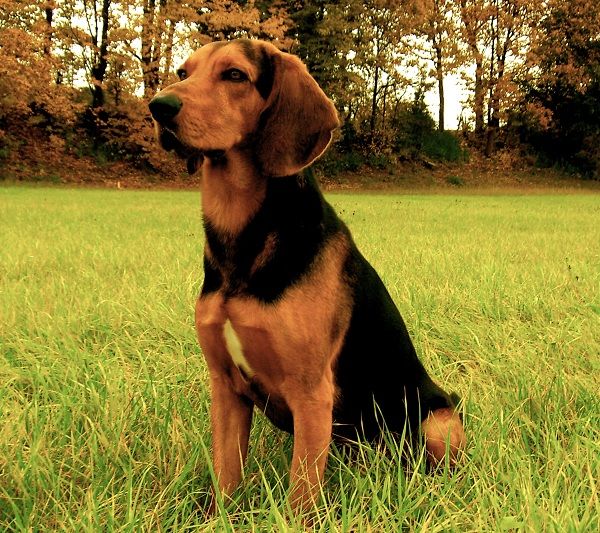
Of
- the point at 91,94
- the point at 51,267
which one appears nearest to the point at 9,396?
the point at 51,267

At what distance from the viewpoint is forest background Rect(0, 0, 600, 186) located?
24656mm

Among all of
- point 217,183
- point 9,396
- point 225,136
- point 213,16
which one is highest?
point 213,16

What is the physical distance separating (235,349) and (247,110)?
2.69 ft

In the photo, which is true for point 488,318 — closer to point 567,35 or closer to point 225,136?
point 225,136

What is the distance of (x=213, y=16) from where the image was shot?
82.4 ft

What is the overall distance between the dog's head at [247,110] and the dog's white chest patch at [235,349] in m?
0.54

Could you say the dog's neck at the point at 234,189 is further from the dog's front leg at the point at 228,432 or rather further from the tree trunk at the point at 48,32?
the tree trunk at the point at 48,32

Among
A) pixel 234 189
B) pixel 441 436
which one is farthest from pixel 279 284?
pixel 441 436

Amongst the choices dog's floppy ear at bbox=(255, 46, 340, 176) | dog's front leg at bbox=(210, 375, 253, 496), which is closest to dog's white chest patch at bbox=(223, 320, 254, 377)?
dog's front leg at bbox=(210, 375, 253, 496)

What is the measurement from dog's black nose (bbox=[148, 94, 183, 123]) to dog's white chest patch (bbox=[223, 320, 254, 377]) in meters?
0.68

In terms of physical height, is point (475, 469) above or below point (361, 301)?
below

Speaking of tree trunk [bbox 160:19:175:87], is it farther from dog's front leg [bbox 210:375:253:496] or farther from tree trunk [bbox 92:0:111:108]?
dog's front leg [bbox 210:375:253:496]

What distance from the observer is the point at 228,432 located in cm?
211

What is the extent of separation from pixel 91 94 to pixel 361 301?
28998mm
